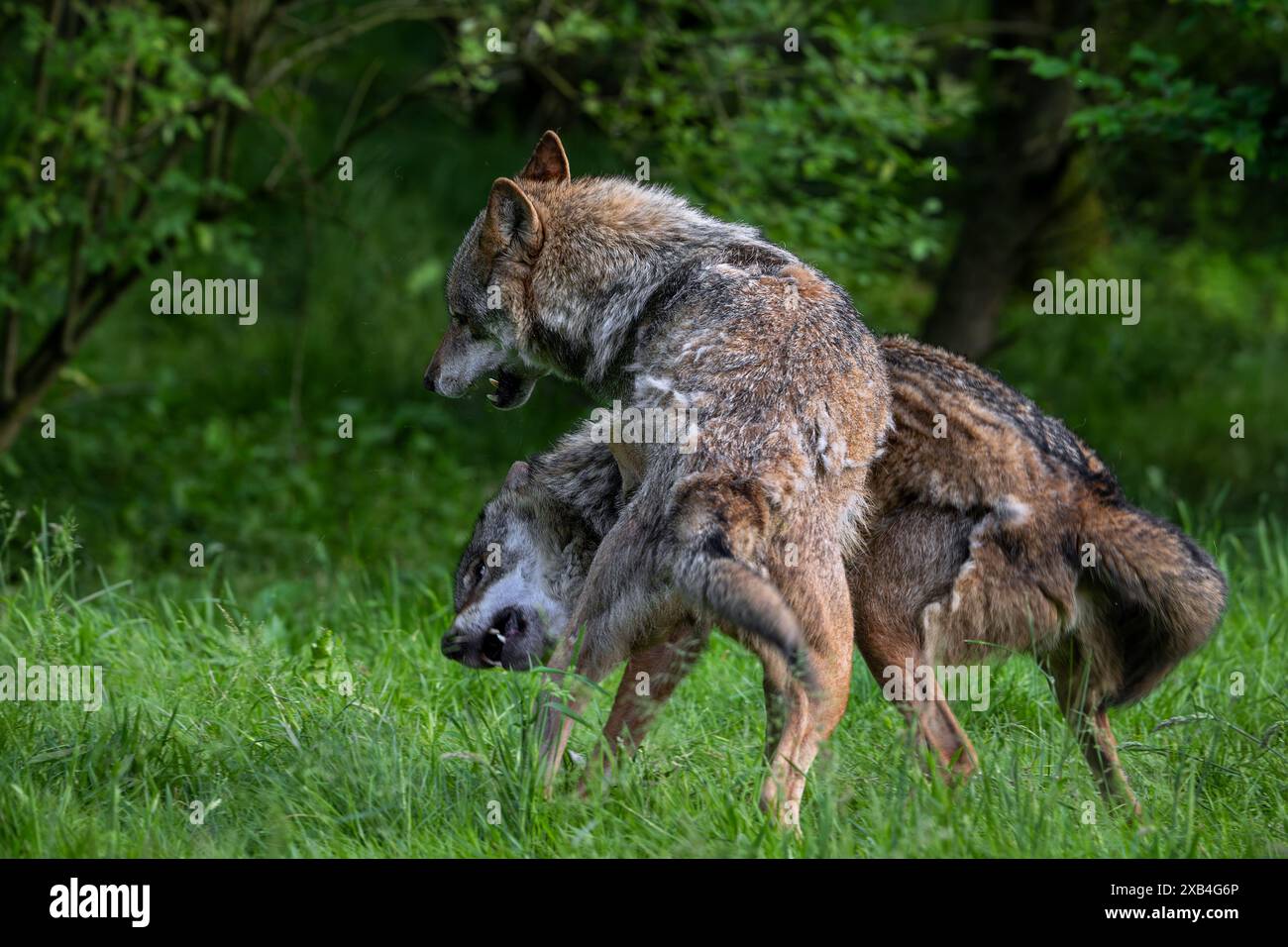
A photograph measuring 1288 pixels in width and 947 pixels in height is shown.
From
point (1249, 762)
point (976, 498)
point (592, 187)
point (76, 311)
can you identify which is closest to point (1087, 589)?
point (976, 498)

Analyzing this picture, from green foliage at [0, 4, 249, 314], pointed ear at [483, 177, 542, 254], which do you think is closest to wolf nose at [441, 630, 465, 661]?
pointed ear at [483, 177, 542, 254]

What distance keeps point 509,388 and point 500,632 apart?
88 centimetres

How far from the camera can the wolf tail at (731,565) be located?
3822 millimetres

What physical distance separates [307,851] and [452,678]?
5.04ft

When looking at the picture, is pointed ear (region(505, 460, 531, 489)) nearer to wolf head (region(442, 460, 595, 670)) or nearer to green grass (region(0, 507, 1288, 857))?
wolf head (region(442, 460, 595, 670))

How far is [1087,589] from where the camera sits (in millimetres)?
4641

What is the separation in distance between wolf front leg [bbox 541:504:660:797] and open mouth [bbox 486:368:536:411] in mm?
1179

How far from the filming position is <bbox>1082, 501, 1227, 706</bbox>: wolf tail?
4512 mm

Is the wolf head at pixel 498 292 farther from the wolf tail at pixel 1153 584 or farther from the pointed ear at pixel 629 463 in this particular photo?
the wolf tail at pixel 1153 584

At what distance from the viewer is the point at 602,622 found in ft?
14.2

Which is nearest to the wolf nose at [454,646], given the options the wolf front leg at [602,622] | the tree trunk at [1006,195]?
the wolf front leg at [602,622]

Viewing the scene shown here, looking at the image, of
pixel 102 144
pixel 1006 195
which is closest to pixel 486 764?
→ pixel 102 144

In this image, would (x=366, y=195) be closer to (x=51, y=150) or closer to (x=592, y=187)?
(x=51, y=150)

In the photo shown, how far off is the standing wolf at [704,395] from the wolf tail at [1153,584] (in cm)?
76
